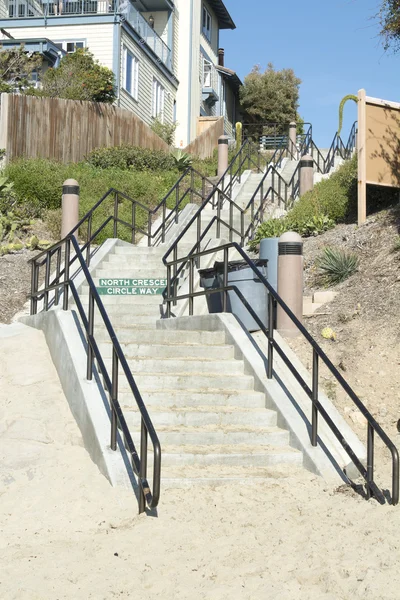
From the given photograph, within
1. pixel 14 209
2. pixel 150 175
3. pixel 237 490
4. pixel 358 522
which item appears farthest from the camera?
pixel 150 175

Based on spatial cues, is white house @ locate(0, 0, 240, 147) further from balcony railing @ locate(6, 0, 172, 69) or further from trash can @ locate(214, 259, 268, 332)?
trash can @ locate(214, 259, 268, 332)

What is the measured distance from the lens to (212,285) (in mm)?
10273

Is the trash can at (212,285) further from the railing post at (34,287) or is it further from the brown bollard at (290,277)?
the railing post at (34,287)

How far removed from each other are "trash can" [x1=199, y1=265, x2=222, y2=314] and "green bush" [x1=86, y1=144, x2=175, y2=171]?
11307 millimetres

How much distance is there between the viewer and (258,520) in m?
5.49

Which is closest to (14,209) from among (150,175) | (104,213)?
(104,213)

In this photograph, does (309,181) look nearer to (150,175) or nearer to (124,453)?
(150,175)

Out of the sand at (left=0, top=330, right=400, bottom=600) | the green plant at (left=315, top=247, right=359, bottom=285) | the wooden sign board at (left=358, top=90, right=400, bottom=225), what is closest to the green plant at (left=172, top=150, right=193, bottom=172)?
the wooden sign board at (left=358, top=90, right=400, bottom=225)

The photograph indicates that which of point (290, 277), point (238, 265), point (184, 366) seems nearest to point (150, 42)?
point (238, 265)

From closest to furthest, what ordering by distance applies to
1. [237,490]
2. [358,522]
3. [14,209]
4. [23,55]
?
[358,522], [237,490], [14,209], [23,55]

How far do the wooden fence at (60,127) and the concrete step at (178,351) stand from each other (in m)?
11.6

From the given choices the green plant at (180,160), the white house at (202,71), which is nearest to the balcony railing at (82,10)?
the white house at (202,71)

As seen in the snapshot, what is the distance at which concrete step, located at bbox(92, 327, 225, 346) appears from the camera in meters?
8.45

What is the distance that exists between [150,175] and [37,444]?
1464 centimetres
